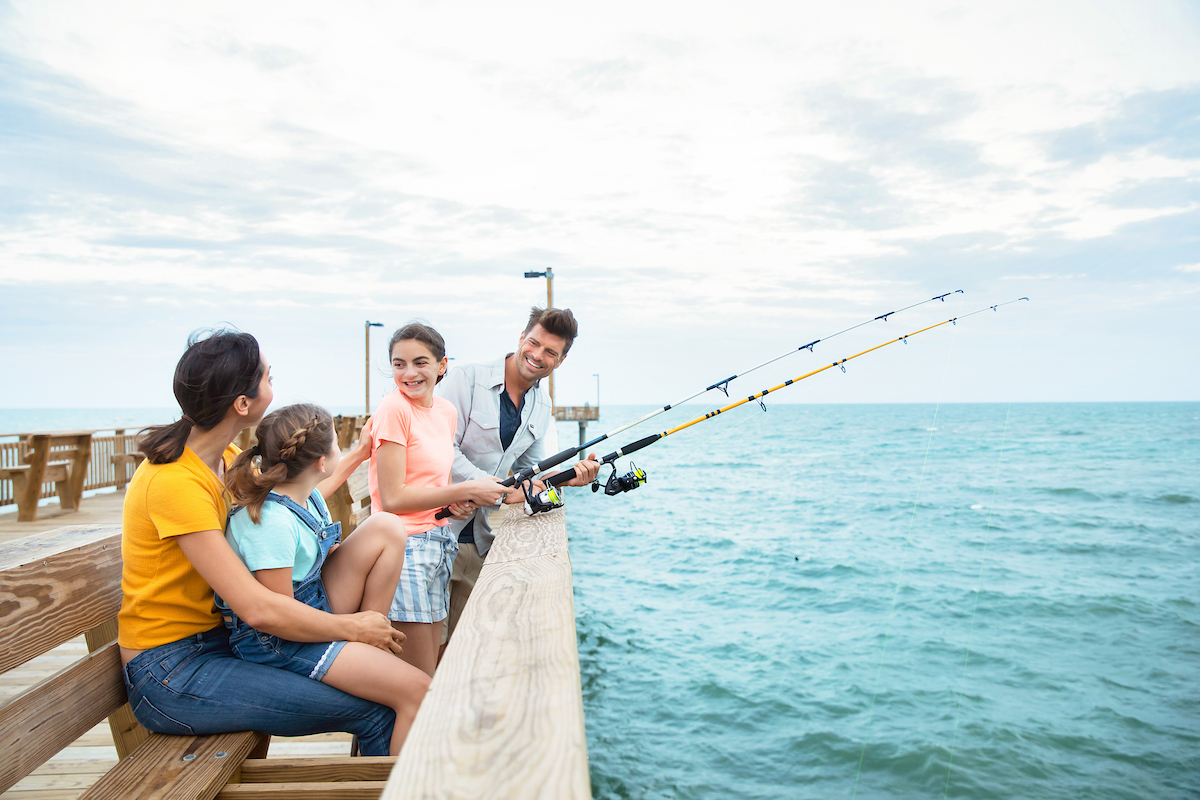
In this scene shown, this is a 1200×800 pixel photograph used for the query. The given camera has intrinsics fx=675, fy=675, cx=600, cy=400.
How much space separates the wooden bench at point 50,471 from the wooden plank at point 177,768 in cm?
814

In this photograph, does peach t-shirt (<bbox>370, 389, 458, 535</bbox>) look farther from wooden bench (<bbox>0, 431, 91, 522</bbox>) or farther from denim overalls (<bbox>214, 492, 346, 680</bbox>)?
wooden bench (<bbox>0, 431, 91, 522</bbox>)

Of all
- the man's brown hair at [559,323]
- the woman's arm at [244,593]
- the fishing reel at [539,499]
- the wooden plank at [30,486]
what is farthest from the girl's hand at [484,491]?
the wooden plank at [30,486]

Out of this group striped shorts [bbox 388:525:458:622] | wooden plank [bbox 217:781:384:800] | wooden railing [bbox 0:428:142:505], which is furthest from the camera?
wooden railing [bbox 0:428:142:505]

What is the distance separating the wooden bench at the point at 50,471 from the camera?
7852mm

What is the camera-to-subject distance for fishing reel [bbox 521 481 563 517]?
110 inches

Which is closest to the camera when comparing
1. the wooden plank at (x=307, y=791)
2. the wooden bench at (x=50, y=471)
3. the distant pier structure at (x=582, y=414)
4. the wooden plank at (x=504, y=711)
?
the wooden plank at (x=504, y=711)

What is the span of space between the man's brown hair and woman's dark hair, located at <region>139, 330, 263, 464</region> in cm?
131

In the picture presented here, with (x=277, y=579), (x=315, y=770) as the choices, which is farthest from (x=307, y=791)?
(x=277, y=579)

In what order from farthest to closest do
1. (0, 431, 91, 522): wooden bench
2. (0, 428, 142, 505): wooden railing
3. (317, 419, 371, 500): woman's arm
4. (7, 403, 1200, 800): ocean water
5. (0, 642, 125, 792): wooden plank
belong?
(0, 428, 142, 505): wooden railing, (0, 431, 91, 522): wooden bench, (7, 403, 1200, 800): ocean water, (317, 419, 371, 500): woman's arm, (0, 642, 125, 792): wooden plank

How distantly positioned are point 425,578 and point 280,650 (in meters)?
0.72

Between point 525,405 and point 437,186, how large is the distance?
43.5m

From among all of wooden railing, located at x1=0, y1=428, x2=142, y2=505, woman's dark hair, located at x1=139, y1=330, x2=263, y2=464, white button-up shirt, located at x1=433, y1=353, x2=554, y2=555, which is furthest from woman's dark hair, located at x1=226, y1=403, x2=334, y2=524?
wooden railing, located at x1=0, y1=428, x2=142, y2=505

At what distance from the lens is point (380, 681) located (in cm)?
175

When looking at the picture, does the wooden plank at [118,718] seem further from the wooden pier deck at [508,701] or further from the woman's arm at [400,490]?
the woman's arm at [400,490]
